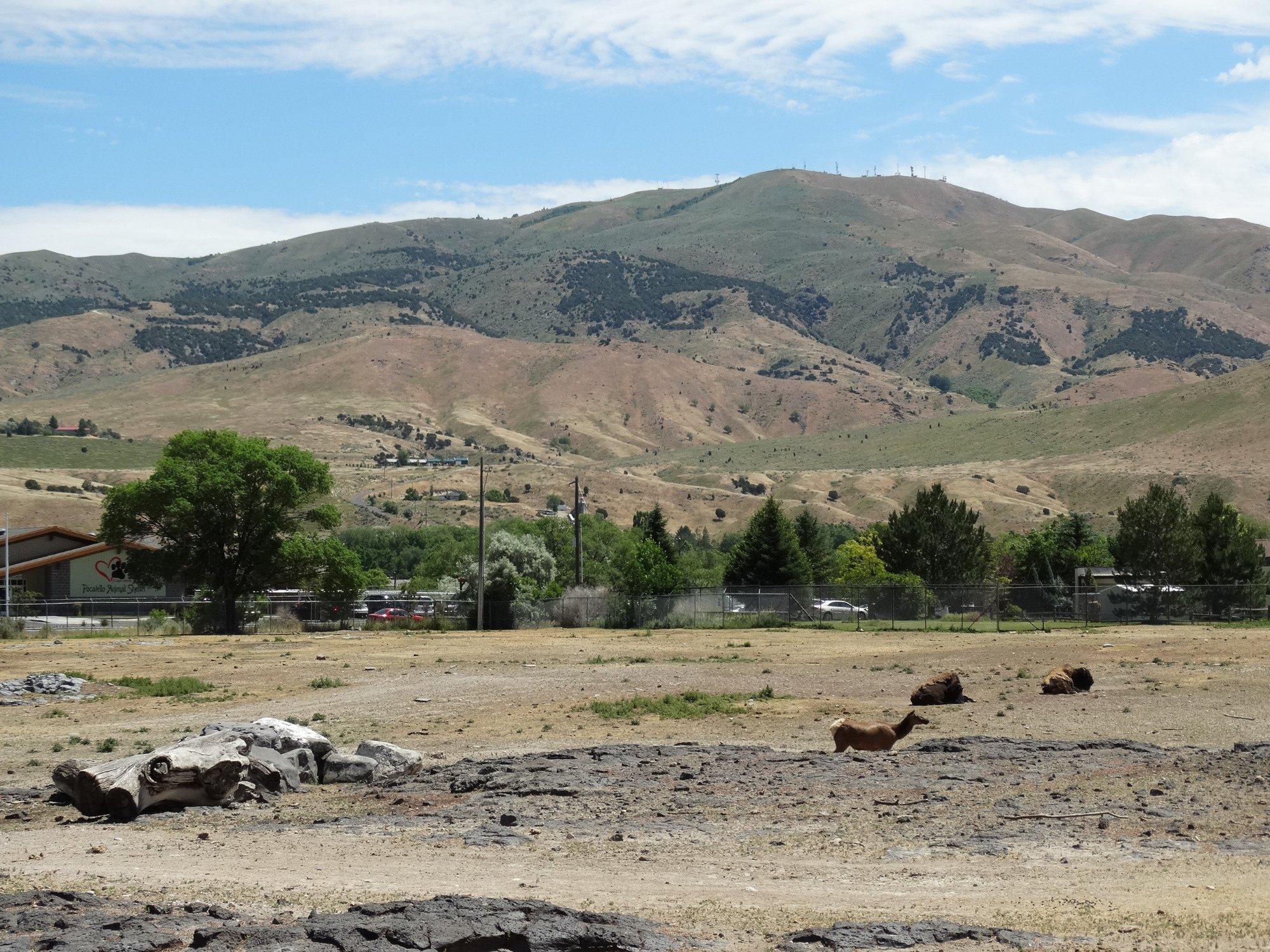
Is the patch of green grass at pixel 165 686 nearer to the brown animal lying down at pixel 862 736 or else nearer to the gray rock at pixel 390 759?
the gray rock at pixel 390 759

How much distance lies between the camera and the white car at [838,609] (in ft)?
208

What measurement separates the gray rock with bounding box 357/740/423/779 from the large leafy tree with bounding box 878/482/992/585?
5987 cm

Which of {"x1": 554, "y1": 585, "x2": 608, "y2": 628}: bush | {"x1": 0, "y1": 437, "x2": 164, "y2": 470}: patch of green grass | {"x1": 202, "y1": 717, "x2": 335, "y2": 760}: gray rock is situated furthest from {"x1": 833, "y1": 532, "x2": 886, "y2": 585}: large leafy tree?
{"x1": 0, "y1": 437, "x2": 164, "y2": 470}: patch of green grass

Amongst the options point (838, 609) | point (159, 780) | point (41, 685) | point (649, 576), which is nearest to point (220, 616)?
point (649, 576)

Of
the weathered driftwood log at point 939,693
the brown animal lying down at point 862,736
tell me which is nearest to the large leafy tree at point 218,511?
the weathered driftwood log at point 939,693

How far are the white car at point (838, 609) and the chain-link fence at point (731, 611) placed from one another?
0.58ft

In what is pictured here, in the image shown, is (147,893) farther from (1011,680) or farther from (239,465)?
(239,465)

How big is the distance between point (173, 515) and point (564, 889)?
169ft

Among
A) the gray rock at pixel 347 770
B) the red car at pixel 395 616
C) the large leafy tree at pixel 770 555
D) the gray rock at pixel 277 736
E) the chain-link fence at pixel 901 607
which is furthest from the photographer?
the large leafy tree at pixel 770 555

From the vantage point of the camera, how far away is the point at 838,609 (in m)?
69.6

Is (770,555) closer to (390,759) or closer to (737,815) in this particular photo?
(390,759)

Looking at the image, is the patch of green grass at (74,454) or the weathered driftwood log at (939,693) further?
the patch of green grass at (74,454)

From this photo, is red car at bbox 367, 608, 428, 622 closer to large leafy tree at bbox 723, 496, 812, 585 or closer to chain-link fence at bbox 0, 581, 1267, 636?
chain-link fence at bbox 0, 581, 1267, 636

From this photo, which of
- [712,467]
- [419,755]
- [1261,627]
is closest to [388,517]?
[712,467]
